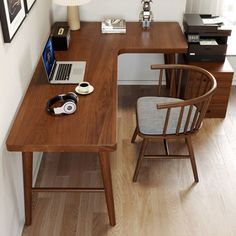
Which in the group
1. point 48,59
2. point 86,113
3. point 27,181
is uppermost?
point 48,59

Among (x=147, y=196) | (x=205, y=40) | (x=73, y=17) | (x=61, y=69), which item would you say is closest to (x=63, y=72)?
(x=61, y=69)

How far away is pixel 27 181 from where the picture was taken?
6.41ft

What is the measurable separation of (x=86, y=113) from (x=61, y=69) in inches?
21.4

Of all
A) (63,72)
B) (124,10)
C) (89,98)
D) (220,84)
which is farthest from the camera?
(124,10)

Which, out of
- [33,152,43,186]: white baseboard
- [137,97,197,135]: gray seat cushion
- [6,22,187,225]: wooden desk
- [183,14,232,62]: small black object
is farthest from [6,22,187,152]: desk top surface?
[33,152,43,186]: white baseboard

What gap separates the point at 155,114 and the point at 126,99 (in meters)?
1.00

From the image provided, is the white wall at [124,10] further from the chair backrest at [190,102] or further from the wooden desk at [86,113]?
the chair backrest at [190,102]

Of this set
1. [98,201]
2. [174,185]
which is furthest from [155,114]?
[98,201]

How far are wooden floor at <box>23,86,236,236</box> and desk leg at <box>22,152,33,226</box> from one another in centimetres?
10

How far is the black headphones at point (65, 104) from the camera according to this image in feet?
6.26

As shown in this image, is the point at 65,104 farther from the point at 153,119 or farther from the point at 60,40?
the point at 60,40

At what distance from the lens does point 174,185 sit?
2.44 metres

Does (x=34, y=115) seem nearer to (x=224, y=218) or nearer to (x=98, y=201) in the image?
(x=98, y=201)

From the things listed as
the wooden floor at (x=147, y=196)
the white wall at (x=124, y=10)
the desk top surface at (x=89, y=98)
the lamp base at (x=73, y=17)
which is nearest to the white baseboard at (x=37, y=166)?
the wooden floor at (x=147, y=196)
